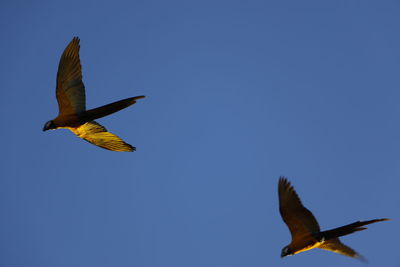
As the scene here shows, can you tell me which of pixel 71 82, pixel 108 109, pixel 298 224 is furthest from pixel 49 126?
pixel 298 224

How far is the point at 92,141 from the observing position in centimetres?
1667

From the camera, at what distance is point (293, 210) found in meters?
14.4

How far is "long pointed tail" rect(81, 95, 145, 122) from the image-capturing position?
46.1ft

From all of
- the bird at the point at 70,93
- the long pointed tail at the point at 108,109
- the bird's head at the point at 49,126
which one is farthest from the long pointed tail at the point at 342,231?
the bird's head at the point at 49,126

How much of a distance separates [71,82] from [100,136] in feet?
6.71

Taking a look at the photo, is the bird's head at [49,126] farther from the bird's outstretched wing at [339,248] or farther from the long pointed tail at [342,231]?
the bird's outstretched wing at [339,248]

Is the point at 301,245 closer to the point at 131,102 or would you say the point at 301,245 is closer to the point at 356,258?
the point at 356,258

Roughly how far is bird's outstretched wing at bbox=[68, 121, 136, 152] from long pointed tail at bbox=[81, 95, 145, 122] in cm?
96

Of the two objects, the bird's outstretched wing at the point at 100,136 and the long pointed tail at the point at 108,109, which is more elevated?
the long pointed tail at the point at 108,109

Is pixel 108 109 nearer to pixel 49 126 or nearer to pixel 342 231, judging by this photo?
pixel 49 126

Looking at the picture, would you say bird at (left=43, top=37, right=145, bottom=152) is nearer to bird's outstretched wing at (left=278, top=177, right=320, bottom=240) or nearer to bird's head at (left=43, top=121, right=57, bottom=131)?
bird's head at (left=43, top=121, right=57, bottom=131)

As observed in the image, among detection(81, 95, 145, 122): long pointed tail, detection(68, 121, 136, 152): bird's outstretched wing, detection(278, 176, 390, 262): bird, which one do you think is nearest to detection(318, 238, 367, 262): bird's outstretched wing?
detection(278, 176, 390, 262): bird

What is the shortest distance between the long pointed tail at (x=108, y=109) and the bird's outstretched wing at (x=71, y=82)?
601 mm

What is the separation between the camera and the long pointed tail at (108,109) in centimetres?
1404
